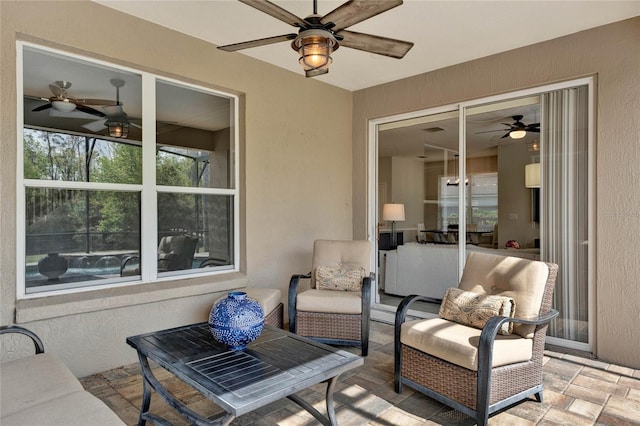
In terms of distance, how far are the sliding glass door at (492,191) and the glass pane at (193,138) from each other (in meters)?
2.09

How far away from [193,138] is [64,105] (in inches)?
42.4

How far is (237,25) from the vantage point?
11.0 feet

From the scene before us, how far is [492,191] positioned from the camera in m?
4.13

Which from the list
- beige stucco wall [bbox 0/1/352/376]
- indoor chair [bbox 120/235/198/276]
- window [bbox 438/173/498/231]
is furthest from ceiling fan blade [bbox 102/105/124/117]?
window [bbox 438/173/498/231]

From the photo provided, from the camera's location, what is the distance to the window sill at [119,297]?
2715mm

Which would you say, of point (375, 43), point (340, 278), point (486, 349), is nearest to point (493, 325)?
point (486, 349)

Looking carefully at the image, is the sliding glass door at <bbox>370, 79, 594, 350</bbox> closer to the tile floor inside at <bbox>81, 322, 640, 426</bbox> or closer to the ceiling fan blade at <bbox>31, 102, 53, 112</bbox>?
the tile floor inside at <bbox>81, 322, 640, 426</bbox>

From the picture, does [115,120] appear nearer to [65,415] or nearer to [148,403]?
[148,403]

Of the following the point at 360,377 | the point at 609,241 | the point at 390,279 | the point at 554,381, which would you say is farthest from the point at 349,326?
the point at 609,241

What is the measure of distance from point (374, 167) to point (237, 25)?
250 centimetres

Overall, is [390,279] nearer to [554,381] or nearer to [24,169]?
[554,381]

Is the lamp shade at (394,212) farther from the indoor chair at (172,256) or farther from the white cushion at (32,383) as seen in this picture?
the white cushion at (32,383)

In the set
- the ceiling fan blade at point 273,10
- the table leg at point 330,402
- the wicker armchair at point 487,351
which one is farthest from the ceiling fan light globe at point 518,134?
the table leg at point 330,402

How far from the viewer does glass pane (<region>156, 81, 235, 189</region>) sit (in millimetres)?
3516
